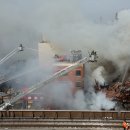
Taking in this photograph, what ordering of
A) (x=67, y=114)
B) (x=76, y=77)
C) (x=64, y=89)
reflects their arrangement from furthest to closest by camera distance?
(x=76, y=77), (x=64, y=89), (x=67, y=114)

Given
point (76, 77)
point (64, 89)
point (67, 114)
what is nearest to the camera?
point (67, 114)

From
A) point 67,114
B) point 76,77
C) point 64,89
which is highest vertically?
point 76,77

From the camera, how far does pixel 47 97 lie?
20.4 m

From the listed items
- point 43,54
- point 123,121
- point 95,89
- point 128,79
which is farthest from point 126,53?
point 123,121

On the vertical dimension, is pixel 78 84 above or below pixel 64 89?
above

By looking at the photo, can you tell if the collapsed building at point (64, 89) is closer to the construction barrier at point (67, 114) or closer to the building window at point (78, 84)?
the building window at point (78, 84)

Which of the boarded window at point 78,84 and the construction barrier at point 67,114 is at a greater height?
the boarded window at point 78,84

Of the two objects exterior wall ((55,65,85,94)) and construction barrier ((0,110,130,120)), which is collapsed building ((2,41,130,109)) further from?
construction barrier ((0,110,130,120))

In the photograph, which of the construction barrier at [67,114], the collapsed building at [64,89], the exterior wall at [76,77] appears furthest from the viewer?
the exterior wall at [76,77]

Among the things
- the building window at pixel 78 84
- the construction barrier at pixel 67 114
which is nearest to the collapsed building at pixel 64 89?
the building window at pixel 78 84

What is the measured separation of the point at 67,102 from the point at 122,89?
3906mm

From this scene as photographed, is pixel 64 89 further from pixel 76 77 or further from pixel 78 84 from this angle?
pixel 76 77

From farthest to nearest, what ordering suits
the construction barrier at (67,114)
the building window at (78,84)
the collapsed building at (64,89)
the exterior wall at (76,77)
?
the building window at (78,84) < the exterior wall at (76,77) < the collapsed building at (64,89) < the construction barrier at (67,114)

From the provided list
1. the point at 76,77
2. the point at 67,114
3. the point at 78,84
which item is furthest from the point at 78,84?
the point at 67,114
